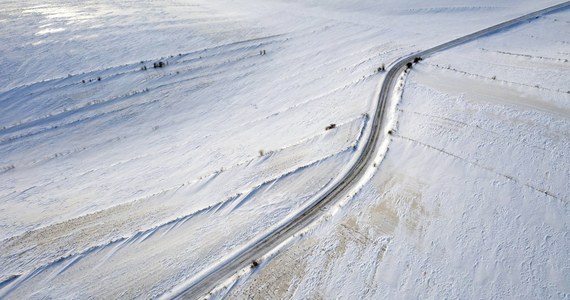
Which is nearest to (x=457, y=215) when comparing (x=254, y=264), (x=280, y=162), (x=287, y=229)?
(x=287, y=229)

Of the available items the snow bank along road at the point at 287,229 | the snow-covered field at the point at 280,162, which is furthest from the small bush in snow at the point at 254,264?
the snow-covered field at the point at 280,162

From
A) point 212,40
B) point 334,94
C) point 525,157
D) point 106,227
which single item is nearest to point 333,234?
point 106,227

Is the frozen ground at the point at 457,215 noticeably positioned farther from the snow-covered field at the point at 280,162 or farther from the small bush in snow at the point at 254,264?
the small bush in snow at the point at 254,264

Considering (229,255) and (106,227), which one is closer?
(229,255)

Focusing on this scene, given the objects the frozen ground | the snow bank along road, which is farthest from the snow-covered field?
the snow bank along road

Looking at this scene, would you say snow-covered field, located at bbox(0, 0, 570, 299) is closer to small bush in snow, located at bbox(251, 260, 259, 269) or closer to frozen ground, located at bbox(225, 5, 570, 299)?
frozen ground, located at bbox(225, 5, 570, 299)

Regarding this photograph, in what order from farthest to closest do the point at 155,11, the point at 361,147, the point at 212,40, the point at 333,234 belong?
the point at 155,11
the point at 212,40
the point at 361,147
the point at 333,234

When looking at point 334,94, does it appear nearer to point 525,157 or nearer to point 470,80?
point 470,80
